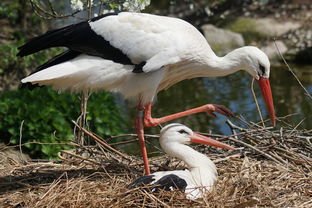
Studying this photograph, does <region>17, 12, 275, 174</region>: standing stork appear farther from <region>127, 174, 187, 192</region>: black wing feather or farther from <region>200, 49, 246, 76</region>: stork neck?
<region>127, 174, 187, 192</region>: black wing feather

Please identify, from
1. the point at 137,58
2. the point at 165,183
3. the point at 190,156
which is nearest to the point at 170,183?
the point at 165,183

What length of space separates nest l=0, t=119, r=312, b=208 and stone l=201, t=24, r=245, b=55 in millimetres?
7611

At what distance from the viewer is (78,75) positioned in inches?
236

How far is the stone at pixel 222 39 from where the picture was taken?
14.2 metres

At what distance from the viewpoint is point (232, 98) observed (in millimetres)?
11539

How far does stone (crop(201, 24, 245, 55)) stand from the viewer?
46.8 ft

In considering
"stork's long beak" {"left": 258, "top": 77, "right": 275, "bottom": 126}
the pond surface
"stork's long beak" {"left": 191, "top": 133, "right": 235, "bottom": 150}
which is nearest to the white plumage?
"stork's long beak" {"left": 258, "top": 77, "right": 275, "bottom": 126}

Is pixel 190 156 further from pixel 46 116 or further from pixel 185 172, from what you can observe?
pixel 46 116

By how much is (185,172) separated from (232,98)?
19.9ft

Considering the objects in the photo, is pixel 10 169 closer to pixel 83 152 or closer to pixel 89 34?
pixel 83 152

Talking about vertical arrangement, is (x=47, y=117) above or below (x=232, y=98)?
above

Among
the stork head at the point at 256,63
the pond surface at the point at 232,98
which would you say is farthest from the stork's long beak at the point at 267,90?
the pond surface at the point at 232,98

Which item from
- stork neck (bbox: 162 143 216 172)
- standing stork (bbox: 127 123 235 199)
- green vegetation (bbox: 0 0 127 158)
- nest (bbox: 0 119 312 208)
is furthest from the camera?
green vegetation (bbox: 0 0 127 158)

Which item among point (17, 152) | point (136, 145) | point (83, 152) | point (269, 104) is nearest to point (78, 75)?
point (83, 152)
